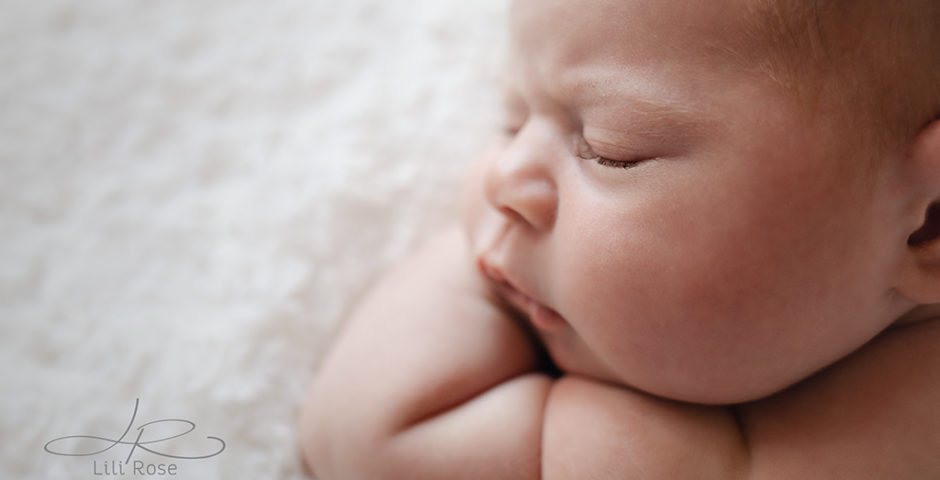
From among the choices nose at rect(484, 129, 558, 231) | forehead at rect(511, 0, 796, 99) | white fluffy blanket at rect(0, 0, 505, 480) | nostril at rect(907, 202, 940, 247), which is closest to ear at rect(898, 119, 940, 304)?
nostril at rect(907, 202, 940, 247)

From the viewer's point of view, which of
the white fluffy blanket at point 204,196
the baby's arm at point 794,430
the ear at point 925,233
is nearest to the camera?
the ear at point 925,233

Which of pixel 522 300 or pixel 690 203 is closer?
pixel 690 203

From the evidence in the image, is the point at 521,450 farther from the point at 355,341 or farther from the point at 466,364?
the point at 355,341

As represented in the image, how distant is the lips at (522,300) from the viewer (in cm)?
91

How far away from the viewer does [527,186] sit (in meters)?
0.85

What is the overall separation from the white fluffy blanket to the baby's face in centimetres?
37

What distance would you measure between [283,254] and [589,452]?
48 centimetres

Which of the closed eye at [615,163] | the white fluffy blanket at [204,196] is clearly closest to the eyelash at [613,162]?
the closed eye at [615,163]

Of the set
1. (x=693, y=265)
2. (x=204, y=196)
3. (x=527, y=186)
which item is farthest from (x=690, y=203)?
(x=204, y=196)

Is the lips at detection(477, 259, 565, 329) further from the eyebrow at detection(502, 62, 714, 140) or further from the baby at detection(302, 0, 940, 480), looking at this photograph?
the eyebrow at detection(502, 62, 714, 140)

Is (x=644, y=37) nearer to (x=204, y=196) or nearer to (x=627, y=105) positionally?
(x=627, y=105)

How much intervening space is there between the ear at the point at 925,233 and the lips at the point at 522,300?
0.32 meters

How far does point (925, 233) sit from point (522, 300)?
0.39 m

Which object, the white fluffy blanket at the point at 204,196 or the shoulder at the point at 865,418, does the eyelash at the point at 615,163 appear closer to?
the shoulder at the point at 865,418
